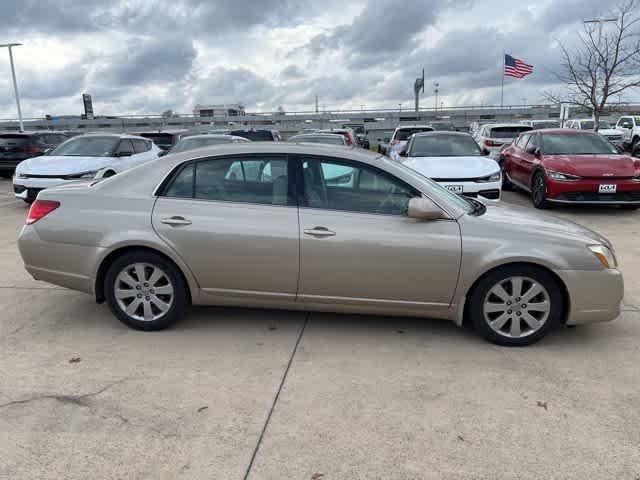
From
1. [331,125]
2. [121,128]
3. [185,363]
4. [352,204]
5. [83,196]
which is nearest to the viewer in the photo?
[185,363]

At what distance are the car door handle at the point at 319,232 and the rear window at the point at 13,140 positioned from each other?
44.1 feet

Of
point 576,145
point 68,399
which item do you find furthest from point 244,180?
point 576,145

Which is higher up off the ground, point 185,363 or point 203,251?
point 203,251

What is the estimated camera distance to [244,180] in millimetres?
4059

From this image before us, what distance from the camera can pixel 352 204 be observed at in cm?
392

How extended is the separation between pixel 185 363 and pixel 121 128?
49.8 meters

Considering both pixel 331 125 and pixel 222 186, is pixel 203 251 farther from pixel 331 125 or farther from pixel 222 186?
pixel 331 125

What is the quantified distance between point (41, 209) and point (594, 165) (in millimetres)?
8513

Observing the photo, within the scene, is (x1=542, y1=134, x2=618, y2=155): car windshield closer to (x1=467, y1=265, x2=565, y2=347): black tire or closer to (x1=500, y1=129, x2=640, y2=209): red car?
(x1=500, y1=129, x2=640, y2=209): red car

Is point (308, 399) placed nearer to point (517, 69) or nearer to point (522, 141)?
point (522, 141)

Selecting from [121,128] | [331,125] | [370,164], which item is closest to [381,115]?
[331,125]

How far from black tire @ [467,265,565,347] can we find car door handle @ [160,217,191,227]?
7.36ft

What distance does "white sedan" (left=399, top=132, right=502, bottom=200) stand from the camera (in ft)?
27.8

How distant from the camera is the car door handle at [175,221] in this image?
13.0ft
